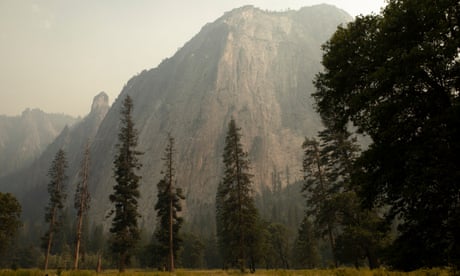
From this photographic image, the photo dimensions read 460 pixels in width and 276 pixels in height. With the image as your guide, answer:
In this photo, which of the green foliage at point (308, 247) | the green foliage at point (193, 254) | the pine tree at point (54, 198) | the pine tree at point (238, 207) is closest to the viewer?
the pine tree at point (238, 207)

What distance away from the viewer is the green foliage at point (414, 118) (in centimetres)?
918

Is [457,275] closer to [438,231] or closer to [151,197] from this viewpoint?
[438,231]

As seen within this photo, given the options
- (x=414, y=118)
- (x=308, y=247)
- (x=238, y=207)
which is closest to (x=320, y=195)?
(x=238, y=207)

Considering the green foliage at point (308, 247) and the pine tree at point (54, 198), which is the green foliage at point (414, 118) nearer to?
the pine tree at point (54, 198)

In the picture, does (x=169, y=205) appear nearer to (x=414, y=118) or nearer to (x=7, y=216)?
(x=7, y=216)

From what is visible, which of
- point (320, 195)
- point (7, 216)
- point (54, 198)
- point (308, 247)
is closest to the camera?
point (320, 195)

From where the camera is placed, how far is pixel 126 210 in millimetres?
36406

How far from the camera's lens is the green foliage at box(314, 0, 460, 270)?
918 cm

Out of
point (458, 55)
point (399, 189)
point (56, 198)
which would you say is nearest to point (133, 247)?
point (56, 198)

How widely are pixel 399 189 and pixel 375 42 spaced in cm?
500

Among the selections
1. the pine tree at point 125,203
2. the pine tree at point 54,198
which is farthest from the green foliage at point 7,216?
the pine tree at point 125,203

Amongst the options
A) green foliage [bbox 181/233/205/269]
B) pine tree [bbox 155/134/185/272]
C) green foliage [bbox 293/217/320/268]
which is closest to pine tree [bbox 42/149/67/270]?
pine tree [bbox 155/134/185/272]

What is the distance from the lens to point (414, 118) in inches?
403

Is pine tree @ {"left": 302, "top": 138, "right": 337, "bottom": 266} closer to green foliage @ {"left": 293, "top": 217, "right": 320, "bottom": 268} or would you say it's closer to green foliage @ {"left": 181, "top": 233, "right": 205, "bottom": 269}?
green foliage @ {"left": 293, "top": 217, "right": 320, "bottom": 268}
